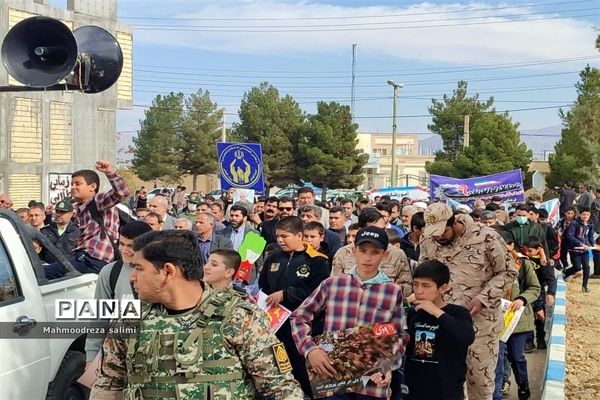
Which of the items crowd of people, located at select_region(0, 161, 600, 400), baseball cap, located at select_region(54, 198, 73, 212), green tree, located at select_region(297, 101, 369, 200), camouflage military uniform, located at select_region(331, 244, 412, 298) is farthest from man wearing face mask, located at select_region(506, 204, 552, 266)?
green tree, located at select_region(297, 101, 369, 200)

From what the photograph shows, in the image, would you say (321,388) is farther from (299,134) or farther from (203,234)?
(299,134)

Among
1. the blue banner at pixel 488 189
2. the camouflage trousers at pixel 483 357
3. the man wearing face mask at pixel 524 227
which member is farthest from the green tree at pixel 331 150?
the camouflage trousers at pixel 483 357

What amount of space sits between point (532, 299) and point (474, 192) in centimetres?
1294

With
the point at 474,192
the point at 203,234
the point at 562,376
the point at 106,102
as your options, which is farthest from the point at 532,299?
the point at 106,102

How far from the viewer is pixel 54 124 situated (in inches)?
719

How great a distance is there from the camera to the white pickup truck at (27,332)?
166 inches

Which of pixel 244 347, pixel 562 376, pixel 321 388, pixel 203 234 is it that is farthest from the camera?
pixel 203 234

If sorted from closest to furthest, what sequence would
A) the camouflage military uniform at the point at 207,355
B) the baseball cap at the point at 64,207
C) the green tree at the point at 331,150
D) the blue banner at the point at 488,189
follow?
the camouflage military uniform at the point at 207,355 < the baseball cap at the point at 64,207 < the blue banner at the point at 488,189 < the green tree at the point at 331,150

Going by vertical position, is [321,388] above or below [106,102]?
below

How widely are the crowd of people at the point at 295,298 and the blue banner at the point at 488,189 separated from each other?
413 inches

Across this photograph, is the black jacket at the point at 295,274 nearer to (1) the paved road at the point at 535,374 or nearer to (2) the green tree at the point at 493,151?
(1) the paved road at the point at 535,374

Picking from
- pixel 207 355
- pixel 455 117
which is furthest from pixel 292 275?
pixel 455 117

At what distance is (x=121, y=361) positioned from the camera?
2832mm

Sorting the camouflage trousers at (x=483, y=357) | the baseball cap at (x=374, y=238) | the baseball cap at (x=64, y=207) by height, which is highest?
the baseball cap at (x=374, y=238)
